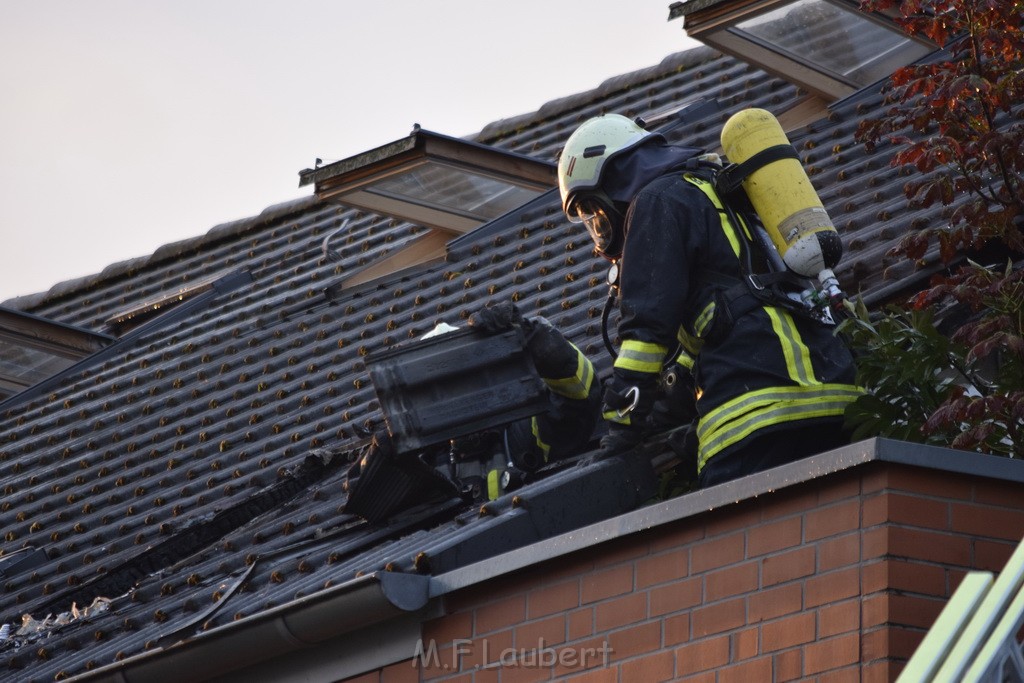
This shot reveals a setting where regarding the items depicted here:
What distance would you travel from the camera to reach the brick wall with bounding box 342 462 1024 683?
5152 mm

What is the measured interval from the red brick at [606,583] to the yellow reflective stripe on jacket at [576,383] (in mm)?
1344

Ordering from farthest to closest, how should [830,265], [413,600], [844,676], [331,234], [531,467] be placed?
[331,234] < [531,467] < [830,265] < [413,600] < [844,676]

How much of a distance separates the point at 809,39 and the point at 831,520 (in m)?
4.78

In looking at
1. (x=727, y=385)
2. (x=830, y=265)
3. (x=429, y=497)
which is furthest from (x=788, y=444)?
(x=429, y=497)

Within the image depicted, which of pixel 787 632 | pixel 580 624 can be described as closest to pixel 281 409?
pixel 580 624

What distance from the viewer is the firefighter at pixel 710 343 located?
6.20 metres

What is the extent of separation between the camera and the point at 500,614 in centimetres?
607

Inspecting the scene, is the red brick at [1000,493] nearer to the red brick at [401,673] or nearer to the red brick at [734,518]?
the red brick at [734,518]

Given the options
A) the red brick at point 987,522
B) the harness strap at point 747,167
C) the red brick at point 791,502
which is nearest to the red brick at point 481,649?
the red brick at point 791,502

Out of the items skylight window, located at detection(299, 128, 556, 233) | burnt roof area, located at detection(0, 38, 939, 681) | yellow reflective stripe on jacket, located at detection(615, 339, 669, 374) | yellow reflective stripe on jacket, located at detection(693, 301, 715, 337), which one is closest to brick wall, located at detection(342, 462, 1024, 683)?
burnt roof area, located at detection(0, 38, 939, 681)

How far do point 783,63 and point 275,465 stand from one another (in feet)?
10.3

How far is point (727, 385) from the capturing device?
20.7ft

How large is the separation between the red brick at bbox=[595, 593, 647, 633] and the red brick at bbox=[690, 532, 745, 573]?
207 mm

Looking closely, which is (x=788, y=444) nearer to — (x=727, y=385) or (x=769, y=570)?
(x=727, y=385)
